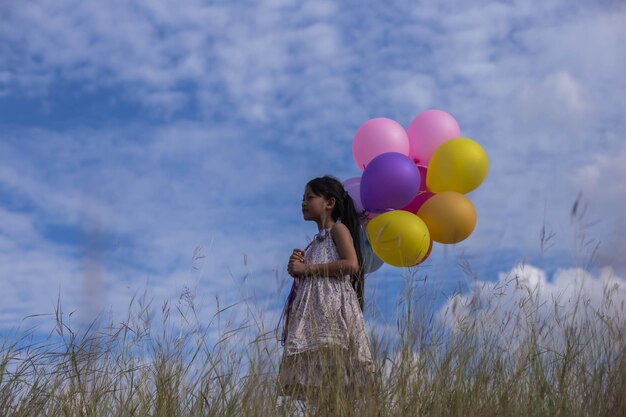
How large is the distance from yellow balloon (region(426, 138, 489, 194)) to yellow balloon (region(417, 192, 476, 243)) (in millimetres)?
133

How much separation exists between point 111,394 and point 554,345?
2003 millimetres

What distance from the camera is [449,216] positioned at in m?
4.18

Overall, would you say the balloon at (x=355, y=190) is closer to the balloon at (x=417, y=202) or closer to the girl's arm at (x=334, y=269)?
the balloon at (x=417, y=202)

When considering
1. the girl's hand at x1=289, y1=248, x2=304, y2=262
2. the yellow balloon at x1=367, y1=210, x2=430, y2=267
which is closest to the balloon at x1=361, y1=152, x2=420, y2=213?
the yellow balloon at x1=367, y1=210, x2=430, y2=267

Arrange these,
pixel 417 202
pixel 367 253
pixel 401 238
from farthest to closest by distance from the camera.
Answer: pixel 417 202 < pixel 367 253 < pixel 401 238

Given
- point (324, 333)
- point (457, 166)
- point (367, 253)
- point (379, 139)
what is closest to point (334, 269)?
point (324, 333)

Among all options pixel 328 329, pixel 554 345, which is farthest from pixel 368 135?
pixel 554 345

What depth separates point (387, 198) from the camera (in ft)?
13.9

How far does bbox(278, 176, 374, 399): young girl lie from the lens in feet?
10.6

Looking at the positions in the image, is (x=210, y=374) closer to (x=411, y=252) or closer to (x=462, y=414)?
(x=462, y=414)

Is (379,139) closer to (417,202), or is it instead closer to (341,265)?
(417,202)

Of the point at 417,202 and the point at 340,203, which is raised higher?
the point at 417,202

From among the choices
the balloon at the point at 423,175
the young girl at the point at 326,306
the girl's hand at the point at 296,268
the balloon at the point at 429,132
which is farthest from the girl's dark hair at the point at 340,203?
Answer: the balloon at the point at 429,132

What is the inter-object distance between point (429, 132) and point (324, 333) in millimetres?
1918
